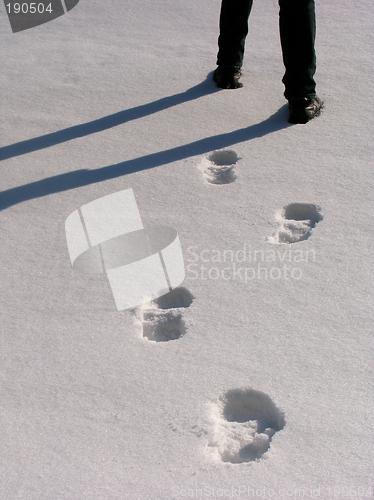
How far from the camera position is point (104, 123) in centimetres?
214

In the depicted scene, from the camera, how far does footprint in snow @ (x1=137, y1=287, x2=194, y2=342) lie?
1243 millimetres

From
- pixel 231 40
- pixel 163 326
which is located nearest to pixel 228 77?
pixel 231 40

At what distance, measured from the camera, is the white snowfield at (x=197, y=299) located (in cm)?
96

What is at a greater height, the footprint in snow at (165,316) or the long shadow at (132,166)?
the long shadow at (132,166)

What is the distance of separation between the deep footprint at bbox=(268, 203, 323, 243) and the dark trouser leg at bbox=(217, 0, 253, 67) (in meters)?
1.01

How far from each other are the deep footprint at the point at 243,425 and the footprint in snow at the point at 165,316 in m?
0.24

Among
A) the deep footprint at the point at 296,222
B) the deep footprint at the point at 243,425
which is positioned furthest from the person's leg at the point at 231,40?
the deep footprint at the point at 243,425

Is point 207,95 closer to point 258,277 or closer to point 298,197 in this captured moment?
point 298,197

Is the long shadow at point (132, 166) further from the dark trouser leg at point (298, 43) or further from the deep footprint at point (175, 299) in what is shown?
the deep footprint at point (175, 299)

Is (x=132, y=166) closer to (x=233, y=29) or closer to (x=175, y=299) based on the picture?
(x=175, y=299)

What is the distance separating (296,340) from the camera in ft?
3.84

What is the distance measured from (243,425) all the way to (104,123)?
1547mm

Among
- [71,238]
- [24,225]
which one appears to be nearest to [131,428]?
[71,238]

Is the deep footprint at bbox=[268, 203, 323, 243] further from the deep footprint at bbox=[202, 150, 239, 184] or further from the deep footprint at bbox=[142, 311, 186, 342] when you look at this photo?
the deep footprint at bbox=[142, 311, 186, 342]
